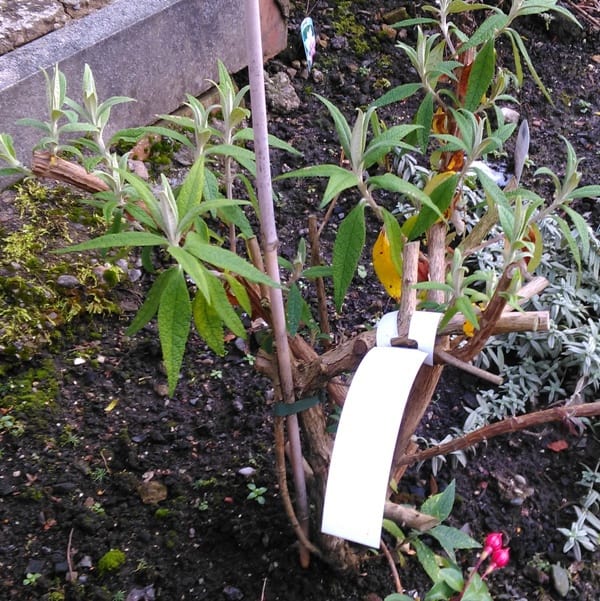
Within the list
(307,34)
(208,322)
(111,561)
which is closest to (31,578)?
(111,561)

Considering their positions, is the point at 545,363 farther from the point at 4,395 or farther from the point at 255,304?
the point at 4,395

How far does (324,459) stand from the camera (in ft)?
4.08

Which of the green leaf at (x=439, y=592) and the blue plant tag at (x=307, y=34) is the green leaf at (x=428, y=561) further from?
the blue plant tag at (x=307, y=34)

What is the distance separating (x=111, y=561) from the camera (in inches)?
54.8

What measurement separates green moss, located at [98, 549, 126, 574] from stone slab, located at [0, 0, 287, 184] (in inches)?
48.5

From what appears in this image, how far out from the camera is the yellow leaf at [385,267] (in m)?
1.17

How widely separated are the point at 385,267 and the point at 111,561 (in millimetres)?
827

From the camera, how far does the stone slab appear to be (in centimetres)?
200

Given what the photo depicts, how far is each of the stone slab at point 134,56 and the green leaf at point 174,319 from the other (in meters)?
1.27

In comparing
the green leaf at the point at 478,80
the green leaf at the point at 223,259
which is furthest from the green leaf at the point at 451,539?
the green leaf at the point at 478,80

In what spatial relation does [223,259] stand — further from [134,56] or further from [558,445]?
[134,56]

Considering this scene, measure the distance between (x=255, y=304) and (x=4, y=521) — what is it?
0.82m

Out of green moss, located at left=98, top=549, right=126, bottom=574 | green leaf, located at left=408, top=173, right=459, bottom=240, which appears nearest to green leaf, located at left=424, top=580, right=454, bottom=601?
green leaf, located at left=408, top=173, right=459, bottom=240

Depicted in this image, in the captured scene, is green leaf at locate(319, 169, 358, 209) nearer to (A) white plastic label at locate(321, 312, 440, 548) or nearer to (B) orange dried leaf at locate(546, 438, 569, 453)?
(A) white plastic label at locate(321, 312, 440, 548)
